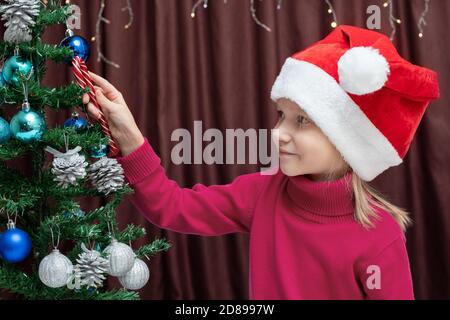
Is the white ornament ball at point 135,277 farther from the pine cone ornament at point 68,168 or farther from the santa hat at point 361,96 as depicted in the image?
the santa hat at point 361,96

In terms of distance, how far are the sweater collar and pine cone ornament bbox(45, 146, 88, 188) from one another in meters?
0.50

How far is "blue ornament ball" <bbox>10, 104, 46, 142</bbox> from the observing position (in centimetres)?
95

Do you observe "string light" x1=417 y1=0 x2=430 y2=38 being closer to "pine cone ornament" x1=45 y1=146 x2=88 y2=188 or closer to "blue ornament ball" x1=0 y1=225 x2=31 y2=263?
"pine cone ornament" x1=45 y1=146 x2=88 y2=188

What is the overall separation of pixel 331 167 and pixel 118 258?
526mm

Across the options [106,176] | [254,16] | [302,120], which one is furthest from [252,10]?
[106,176]

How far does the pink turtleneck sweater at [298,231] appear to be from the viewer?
118 cm

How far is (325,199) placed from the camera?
47.0 inches

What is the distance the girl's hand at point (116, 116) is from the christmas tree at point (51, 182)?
42mm

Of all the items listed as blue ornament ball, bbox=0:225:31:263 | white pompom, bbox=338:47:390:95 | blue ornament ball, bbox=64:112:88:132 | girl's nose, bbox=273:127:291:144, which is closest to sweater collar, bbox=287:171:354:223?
girl's nose, bbox=273:127:291:144

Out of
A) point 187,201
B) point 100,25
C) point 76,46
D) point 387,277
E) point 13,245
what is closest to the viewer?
point 13,245

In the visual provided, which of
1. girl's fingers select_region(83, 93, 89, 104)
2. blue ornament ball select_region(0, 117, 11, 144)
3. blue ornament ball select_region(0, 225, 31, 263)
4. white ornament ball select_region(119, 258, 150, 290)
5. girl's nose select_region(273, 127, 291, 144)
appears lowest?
white ornament ball select_region(119, 258, 150, 290)

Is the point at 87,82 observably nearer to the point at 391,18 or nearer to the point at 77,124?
the point at 77,124

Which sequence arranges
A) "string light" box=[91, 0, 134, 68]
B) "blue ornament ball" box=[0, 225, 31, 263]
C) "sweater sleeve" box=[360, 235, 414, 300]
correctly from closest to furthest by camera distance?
1. "blue ornament ball" box=[0, 225, 31, 263]
2. "sweater sleeve" box=[360, 235, 414, 300]
3. "string light" box=[91, 0, 134, 68]
